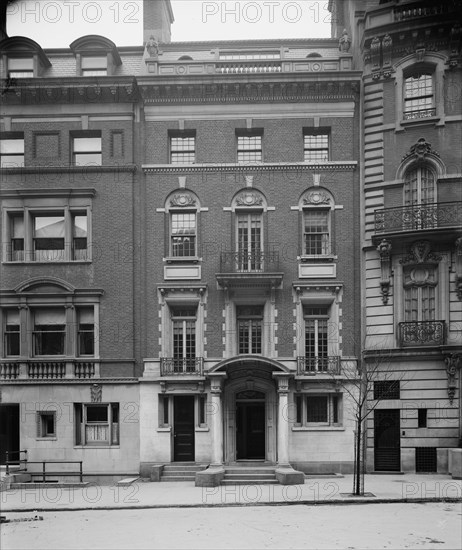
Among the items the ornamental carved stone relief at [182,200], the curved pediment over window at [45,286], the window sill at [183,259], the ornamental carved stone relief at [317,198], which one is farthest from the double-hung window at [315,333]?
the curved pediment over window at [45,286]

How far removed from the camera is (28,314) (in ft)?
83.5

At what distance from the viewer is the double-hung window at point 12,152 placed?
1041 inches

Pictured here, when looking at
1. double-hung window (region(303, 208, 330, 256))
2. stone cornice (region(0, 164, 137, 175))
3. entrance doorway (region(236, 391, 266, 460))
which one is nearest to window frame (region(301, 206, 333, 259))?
double-hung window (region(303, 208, 330, 256))

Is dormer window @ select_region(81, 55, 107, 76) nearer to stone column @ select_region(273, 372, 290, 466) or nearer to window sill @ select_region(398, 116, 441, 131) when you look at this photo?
window sill @ select_region(398, 116, 441, 131)

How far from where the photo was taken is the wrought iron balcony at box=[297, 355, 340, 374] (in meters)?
25.0

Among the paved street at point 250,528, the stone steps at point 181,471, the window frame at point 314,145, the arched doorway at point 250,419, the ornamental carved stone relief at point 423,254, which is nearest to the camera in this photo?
the paved street at point 250,528

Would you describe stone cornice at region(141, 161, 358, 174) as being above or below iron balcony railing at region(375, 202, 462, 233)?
above

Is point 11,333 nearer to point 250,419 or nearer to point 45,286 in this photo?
point 45,286

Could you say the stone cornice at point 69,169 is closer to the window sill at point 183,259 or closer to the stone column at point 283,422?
the window sill at point 183,259

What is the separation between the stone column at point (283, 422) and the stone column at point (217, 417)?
2.19m

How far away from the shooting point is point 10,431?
25.4 m

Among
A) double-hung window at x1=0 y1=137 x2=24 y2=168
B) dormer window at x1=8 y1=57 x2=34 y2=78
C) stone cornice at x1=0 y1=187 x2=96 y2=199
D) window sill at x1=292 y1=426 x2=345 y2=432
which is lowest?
window sill at x1=292 y1=426 x2=345 y2=432

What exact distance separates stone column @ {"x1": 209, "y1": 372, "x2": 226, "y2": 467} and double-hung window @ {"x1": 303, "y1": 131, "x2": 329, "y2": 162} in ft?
32.4

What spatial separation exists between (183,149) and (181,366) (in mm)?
9141
